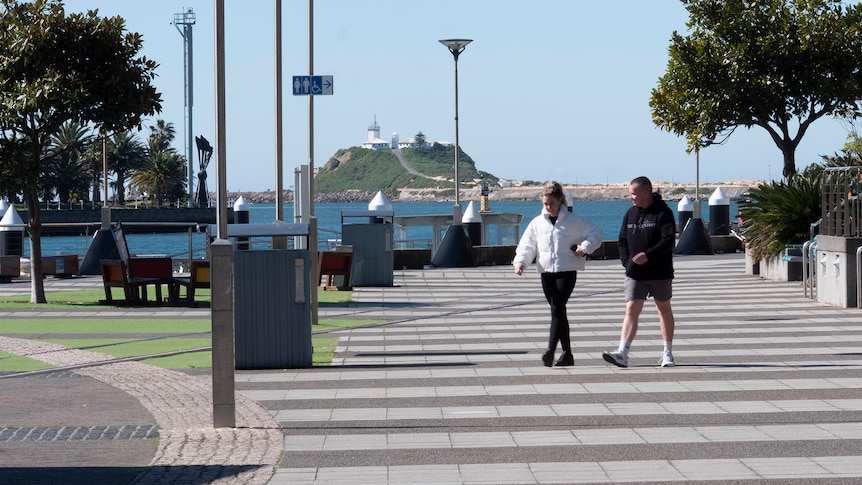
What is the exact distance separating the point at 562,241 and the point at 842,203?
27.2 feet

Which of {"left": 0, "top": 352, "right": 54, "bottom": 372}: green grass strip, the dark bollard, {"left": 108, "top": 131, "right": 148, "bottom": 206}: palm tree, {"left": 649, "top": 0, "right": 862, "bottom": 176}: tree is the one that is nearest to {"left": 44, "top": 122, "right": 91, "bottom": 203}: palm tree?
{"left": 108, "top": 131, "right": 148, "bottom": 206}: palm tree

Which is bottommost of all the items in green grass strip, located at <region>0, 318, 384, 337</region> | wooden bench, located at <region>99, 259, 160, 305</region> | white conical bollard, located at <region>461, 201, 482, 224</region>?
green grass strip, located at <region>0, 318, 384, 337</region>

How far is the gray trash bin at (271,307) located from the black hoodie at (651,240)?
2954 mm

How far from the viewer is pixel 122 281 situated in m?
19.1

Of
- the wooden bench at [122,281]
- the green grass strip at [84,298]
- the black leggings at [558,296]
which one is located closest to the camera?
the black leggings at [558,296]

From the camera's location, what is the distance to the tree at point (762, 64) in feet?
85.9

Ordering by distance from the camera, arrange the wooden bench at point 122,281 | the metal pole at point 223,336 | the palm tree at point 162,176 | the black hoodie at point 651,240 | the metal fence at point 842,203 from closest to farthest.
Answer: the metal pole at point 223,336, the black hoodie at point 651,240, the metal fence at point 842,203, the wooden bench at point 122,281, the palm tree at point 162,176

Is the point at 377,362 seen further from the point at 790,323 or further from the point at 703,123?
the point at 703,123

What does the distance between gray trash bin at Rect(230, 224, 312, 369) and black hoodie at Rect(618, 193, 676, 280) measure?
9.69 feet

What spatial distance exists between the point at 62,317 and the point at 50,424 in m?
8.88

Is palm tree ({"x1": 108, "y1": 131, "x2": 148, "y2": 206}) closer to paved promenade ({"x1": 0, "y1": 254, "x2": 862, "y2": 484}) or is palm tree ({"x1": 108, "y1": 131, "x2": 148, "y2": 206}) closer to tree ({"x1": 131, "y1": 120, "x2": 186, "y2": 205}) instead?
tree ({"x1": 131, "y1": 120, "x2": 186, "y2": 205})

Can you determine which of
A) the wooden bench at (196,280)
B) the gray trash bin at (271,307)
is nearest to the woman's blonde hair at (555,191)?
the gray trash bin at (271,307)

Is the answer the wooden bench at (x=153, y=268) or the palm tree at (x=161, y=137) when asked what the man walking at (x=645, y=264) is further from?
the palm tree at (x=161, y=137)

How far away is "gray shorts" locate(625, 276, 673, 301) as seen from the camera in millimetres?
Result: 11305
